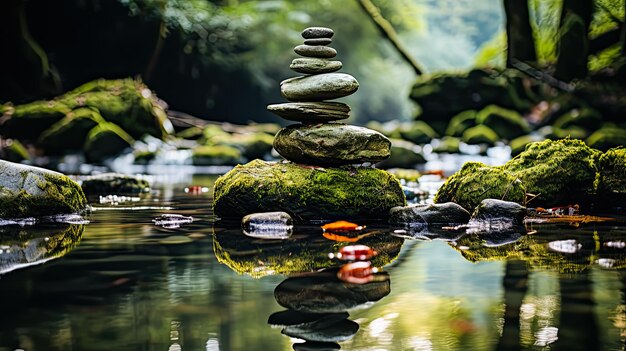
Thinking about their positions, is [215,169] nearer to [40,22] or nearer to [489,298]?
[40,22]

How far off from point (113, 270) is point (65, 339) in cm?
166

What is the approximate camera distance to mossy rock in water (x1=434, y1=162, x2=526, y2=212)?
761 cm

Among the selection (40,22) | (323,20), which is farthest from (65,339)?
(323,20)

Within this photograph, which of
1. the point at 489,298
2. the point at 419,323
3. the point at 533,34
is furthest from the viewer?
the point at 533,34

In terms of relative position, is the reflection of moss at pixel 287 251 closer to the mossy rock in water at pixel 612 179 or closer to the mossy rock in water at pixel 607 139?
the mossy rock in water at pixel 612 179

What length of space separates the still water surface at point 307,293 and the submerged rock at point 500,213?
0.54m

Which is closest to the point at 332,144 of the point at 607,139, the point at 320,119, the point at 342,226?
the point at 320,119

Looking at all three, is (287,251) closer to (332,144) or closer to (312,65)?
(332,144)

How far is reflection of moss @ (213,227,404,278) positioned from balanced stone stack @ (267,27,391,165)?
1242mm

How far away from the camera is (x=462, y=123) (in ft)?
83.1

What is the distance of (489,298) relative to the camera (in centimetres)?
393

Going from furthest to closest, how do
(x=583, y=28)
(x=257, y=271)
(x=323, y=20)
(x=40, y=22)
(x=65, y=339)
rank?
(x=323, y=20) < (x=40, y=22) < (x=583, y=28) < (x=257, y=271) < (x=65, y=339)

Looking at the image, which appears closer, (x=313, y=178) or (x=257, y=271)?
(x=257, y=271)

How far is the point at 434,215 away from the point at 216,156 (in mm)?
13998
